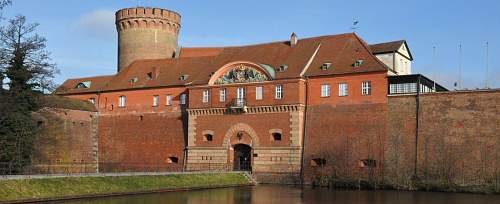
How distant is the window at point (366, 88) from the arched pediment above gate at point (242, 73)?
20.8 ft

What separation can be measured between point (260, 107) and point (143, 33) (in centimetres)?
1927

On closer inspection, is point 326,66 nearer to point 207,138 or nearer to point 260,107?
point 260,107

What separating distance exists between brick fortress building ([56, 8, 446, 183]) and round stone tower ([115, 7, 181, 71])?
3.95m

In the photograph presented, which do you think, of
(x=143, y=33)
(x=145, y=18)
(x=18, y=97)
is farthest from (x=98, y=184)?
(x=145, y=18)

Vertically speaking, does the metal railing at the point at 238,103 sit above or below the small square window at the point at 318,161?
above

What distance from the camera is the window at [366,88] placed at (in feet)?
129

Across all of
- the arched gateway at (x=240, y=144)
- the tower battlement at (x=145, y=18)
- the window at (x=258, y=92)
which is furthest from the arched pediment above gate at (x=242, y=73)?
the tower battlement at (x=145, y=18)

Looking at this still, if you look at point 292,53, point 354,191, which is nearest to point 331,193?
point 354,191

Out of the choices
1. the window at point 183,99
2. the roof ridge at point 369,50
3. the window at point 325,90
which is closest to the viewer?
the roof ridge at point 369,50

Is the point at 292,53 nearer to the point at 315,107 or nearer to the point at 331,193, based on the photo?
the point at 315,107

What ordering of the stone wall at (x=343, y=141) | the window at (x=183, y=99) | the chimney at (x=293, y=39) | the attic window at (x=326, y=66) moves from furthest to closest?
the window at (x=183, y=99) < the chimney at (x=293, y=39) < the attic window at (x=326, y=66) < the stone wall at (x=343, y=141)

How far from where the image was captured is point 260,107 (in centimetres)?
4262

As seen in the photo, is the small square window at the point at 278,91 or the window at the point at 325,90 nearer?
the window at the point at 325,90

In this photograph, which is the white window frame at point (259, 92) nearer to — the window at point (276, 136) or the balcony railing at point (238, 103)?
the balcony railing at point (238, 103)
